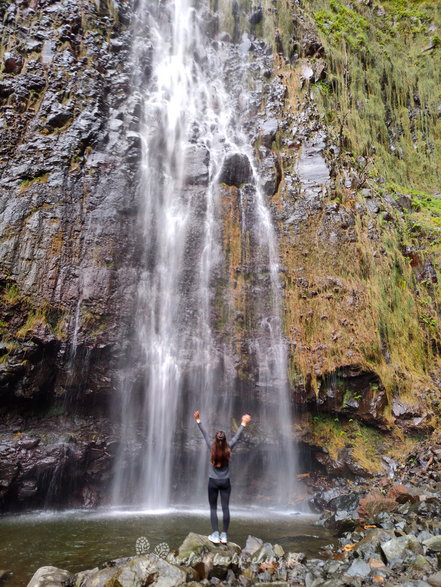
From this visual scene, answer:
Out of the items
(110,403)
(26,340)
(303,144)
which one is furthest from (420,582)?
(303,144)

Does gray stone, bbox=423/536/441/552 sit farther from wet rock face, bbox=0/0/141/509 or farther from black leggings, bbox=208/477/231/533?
wet rock face, bbox=0/0/141/509

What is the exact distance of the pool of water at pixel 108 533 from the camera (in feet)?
19.9

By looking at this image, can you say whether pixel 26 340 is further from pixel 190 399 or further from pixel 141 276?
pixel 190 399

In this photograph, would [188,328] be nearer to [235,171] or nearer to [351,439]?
[351,439]

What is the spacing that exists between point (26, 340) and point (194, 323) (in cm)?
444

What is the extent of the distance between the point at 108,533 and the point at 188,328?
5.67 meters

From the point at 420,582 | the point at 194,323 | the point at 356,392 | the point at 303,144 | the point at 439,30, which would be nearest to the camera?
the point at 420,582

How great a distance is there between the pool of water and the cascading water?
4.13 ft

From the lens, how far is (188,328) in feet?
39.3

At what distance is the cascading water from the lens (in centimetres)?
1095

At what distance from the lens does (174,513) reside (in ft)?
31.2

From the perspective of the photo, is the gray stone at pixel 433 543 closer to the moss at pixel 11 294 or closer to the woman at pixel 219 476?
the woman at pixel 219 476

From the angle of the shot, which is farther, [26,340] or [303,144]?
[303,144]

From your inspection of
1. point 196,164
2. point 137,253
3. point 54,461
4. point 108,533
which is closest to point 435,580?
point 108,533
